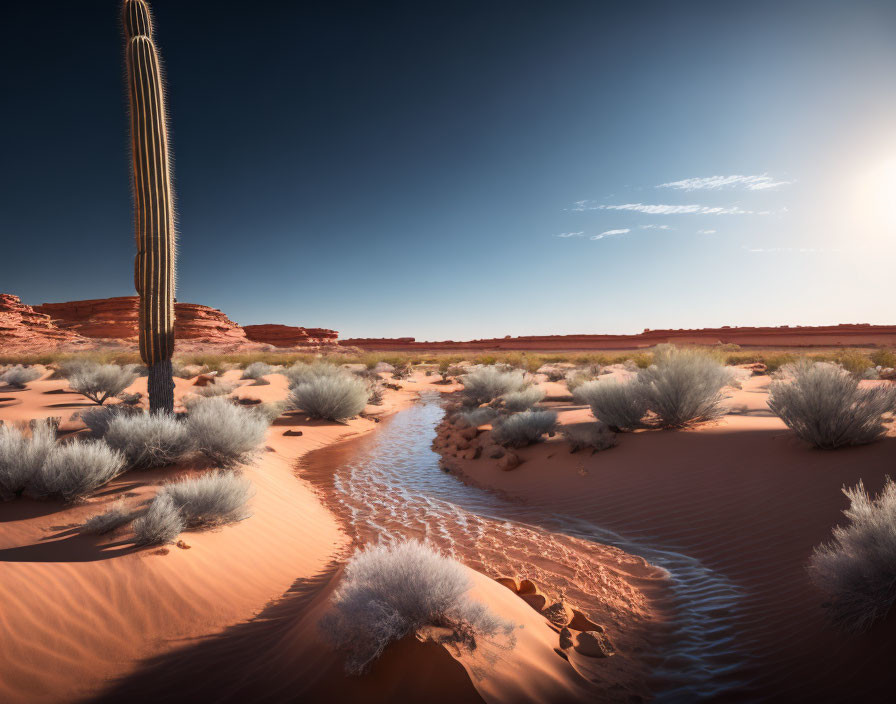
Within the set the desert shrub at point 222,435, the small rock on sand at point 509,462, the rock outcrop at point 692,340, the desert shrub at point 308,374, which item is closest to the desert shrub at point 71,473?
the desert shrub at point 222,435

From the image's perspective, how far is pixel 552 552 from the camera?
4980mm

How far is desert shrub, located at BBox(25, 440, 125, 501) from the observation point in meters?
4.79

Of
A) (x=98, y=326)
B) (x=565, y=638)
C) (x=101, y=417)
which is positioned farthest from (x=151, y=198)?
(x=98, y=326)

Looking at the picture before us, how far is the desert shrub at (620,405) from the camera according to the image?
8.64 metres

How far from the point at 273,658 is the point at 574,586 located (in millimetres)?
2775

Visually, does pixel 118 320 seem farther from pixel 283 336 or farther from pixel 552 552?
pixel 552 552

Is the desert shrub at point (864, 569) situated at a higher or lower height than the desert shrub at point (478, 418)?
higher

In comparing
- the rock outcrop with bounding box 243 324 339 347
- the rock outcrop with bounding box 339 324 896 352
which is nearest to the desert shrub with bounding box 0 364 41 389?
the rock outcrop with bounding box 243 324 339 347

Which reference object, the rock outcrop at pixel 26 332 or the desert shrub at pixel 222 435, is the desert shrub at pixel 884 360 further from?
the rock outcrop at pixel 26 332

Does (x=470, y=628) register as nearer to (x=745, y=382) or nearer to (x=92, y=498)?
(x=92, y=498)

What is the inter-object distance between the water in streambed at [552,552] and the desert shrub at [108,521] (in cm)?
252

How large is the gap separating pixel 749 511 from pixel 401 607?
506cm

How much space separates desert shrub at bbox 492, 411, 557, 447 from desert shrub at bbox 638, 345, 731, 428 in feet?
7.01

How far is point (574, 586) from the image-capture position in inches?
163
